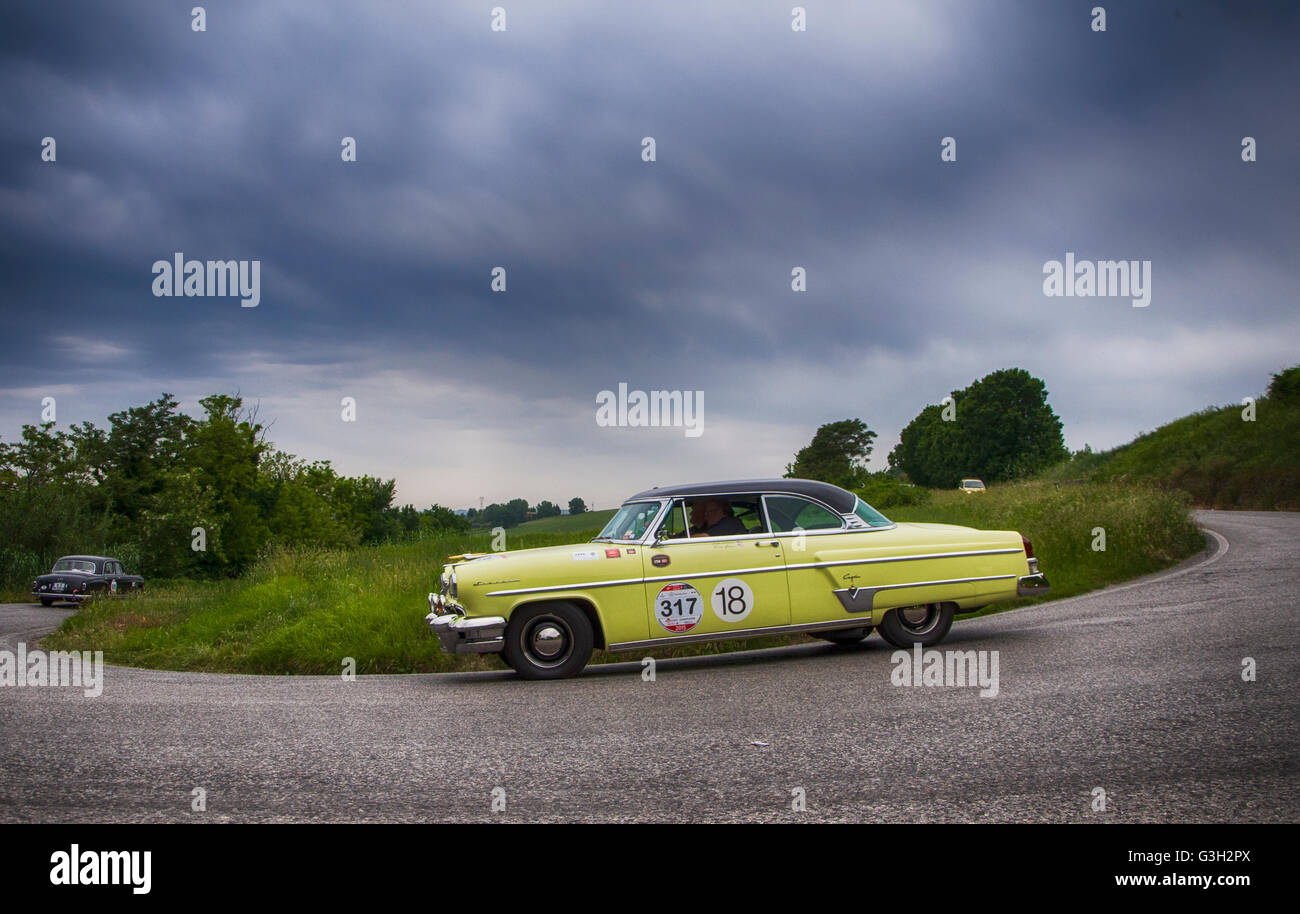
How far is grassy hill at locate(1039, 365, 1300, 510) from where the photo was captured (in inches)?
1437

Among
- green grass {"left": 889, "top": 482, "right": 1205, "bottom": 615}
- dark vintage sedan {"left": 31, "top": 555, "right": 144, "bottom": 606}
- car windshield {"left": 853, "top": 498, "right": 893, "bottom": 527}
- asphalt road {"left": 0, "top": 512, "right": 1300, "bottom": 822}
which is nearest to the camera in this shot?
asphalt road {"left": 0, "top": 512, "right": 1300, "bottom": 822}

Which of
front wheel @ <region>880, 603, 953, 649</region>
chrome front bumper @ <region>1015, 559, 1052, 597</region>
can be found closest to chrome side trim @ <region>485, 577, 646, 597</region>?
front wheel @ <region>880, 603, 953, 649</region>

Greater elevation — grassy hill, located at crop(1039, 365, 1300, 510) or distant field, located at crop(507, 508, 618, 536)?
grassy hill, located at crop(1039, 365, 1300, 510)

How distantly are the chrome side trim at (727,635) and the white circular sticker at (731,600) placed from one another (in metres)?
0.16

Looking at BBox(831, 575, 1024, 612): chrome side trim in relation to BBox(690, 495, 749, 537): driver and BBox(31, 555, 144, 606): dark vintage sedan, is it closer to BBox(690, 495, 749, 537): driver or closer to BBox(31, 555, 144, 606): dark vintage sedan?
BBox(690, 495, 749, 537): driver

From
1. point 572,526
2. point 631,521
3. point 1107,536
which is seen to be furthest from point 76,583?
point 1107,536

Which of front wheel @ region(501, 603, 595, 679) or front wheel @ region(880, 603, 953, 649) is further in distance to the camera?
front wheel @ region(880, 603, 953, 649)

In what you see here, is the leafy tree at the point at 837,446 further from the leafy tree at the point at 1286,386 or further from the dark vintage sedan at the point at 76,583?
the dark vintage sedan at the point at 76,583

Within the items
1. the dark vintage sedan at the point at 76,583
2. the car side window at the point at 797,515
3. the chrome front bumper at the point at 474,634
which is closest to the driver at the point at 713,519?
the car side window at the point at 797,515

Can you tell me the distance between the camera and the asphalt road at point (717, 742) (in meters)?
4.38

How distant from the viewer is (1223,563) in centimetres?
1623

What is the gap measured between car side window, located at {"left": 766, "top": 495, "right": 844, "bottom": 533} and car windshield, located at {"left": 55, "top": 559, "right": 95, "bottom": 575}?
29664 millimetres

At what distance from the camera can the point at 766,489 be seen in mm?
9641
